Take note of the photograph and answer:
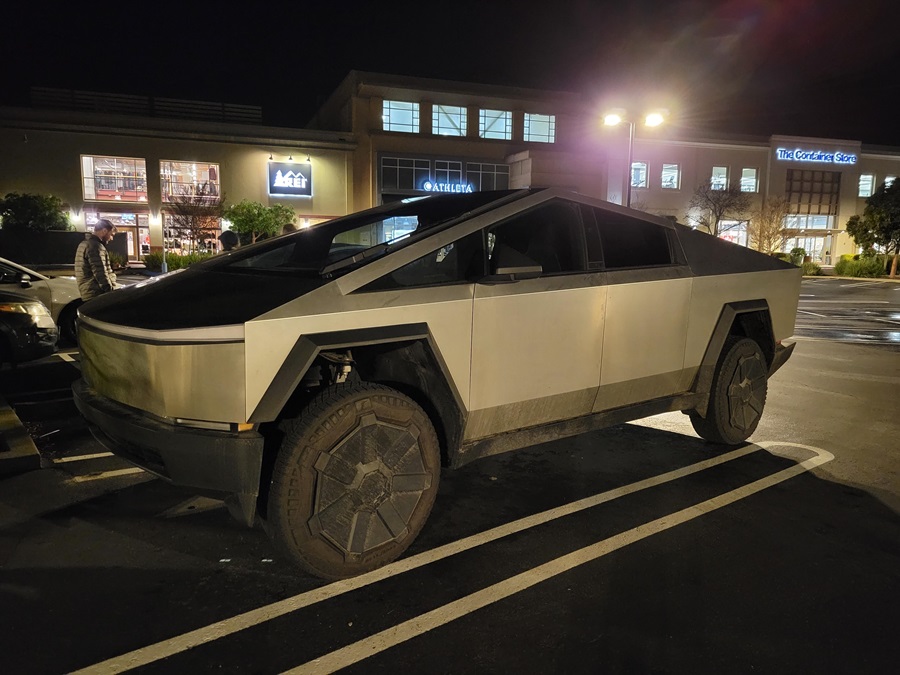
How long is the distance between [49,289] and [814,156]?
1930 inches

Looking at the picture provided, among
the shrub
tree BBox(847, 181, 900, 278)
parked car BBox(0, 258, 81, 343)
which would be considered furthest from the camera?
tree BBox(847, 181, 900, 278)

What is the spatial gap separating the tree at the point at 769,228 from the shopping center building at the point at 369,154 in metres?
1.65

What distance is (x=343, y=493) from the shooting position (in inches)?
117

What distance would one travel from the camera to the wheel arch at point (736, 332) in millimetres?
4625

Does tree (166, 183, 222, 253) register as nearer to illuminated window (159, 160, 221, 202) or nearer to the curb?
illuminated window (159, 160, 221, 202)

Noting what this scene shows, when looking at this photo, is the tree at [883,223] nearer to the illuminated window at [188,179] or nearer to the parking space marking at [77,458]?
the illuminated window at [188,179]

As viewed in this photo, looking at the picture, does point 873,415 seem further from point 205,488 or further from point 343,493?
point 205,488

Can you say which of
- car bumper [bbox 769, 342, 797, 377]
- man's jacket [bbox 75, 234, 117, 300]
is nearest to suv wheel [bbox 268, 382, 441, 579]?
car bumper [bbox 769, 342, 797, 377]

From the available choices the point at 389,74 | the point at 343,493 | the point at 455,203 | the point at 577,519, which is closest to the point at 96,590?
the point at 343,493

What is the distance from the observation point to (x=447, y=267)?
11.0ft

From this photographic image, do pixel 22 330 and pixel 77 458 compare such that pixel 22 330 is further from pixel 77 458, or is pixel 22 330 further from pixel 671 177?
pixel 671 177

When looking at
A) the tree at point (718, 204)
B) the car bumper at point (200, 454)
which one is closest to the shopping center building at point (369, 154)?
the tree at point (718, 204)

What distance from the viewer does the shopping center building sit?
29688mm

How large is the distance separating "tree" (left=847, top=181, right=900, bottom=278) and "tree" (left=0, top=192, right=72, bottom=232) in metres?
43.2
